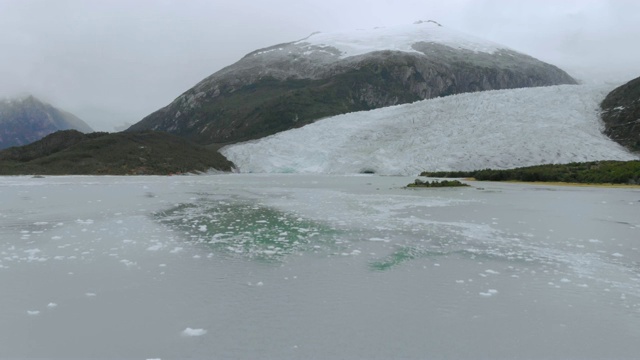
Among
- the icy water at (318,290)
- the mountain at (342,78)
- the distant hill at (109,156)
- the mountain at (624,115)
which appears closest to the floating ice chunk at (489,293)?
the icy water at (318,290)

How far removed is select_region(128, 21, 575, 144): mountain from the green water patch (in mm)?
81686

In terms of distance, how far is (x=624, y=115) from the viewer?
4159 cm

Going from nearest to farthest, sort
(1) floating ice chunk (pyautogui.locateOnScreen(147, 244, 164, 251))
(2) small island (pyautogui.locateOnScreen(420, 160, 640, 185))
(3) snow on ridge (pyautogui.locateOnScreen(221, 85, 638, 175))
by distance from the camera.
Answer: (1) floating ice chunk (pyautogui.locateOnScreen(147, 244, 164, 251)) < (2) small island (pyautogui.locateOnScreen(420, 160, 640, 185)) < (3) snow on ridge (pyautogui.locateOnScreen(221, 85, 638, 175))

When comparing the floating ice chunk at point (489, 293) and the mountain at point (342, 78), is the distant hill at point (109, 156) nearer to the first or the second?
the floating ice chunk at point (489, 293)

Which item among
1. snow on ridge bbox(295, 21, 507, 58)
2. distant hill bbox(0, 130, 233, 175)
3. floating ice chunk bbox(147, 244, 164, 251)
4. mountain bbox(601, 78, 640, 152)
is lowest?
floating ice chunk bbox(147, 244, 164, 251)

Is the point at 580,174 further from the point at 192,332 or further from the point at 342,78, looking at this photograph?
the point at 342,78

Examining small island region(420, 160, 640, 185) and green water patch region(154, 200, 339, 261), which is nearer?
green water patch region(154, 200, 339, 261)

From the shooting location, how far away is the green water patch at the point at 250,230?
281 inches

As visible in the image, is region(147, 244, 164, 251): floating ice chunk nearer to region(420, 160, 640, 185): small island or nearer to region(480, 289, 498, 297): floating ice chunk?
region(480, 289, 498, 297): floating ice chunk

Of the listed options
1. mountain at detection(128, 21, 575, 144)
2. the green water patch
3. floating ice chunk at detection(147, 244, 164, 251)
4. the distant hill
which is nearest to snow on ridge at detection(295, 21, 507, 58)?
mountain at detection(128, 21, 575, 144)

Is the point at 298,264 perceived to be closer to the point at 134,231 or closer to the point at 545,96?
the point at 134,231

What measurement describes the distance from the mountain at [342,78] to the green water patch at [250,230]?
81.7 meters

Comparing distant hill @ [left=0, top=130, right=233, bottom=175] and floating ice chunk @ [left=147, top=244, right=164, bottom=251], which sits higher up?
distant hill @ [left=0, top=130, right=233, bottom=175]

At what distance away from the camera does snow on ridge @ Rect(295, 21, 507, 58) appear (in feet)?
416
